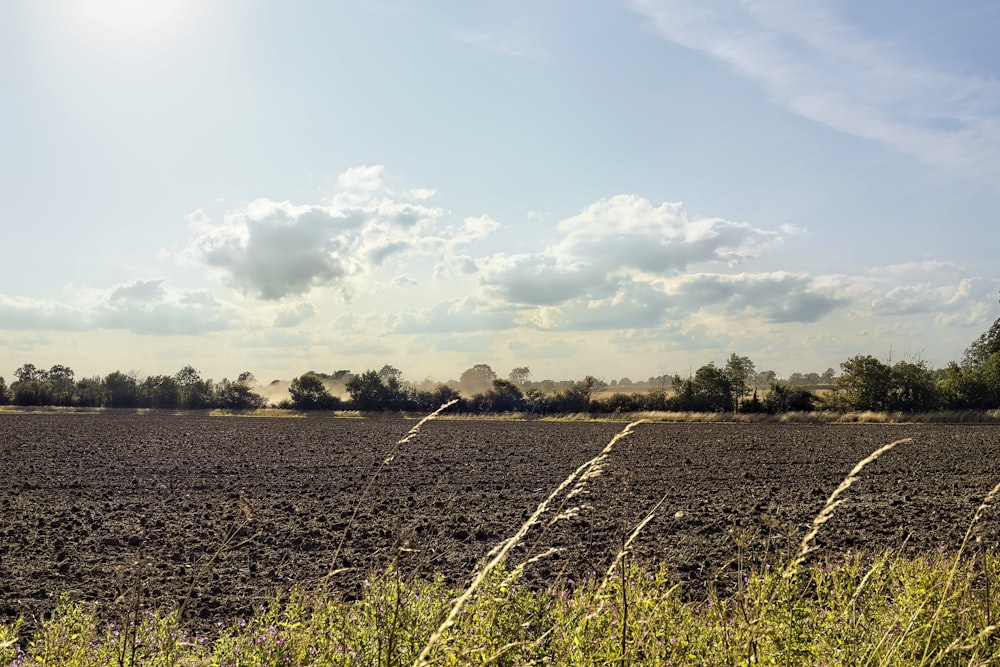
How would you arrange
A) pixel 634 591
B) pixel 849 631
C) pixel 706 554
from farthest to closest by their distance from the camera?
pixel 706 554
pixel 634 591
pixel 849 631

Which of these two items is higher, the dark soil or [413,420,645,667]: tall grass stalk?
[413,420,645,667]: tall grass stalk

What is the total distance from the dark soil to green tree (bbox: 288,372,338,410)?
95.2ft

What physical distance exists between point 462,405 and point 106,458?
119 feet

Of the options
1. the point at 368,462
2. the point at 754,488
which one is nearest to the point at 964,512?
the point at 754,488

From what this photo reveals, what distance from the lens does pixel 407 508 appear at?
1533 cm

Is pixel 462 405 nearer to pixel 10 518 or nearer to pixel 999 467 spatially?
pixel 999 467

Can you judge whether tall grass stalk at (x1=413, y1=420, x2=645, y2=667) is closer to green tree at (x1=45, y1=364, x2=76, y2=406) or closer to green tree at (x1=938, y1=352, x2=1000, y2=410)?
green tree at (x1=938, y1=352, x2=1000, y2=410)

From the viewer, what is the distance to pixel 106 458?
994 inches

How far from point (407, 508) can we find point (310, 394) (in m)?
50.7

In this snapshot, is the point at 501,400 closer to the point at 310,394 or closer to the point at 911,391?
the point at 310,394

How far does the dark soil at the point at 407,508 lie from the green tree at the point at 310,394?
2902cm

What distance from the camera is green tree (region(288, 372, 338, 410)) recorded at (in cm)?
6344

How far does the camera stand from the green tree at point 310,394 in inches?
2498

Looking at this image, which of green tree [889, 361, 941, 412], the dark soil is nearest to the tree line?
green tree [889, 361, 941, 412]
